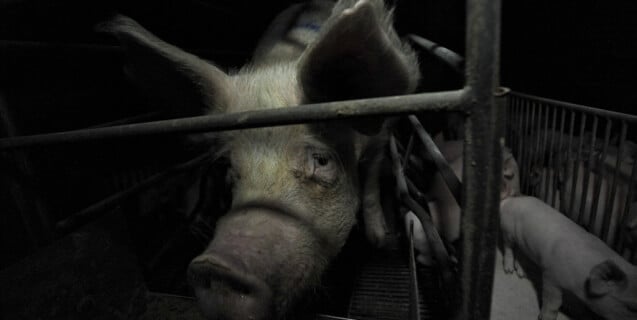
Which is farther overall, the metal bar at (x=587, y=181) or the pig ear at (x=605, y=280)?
the metal bar at (x=587, y=181)

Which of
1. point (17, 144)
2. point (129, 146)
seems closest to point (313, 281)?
point (17, 144)

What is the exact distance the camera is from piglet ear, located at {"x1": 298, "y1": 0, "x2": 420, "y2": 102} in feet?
2.76

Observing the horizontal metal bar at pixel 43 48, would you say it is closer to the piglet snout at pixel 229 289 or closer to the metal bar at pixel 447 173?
the piglet snout at pixel 229 289

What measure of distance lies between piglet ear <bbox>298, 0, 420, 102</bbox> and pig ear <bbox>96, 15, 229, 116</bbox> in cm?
58

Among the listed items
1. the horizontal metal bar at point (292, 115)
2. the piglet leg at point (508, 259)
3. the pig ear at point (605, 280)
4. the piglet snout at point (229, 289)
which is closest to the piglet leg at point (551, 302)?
the pig ear at point (605, 280)

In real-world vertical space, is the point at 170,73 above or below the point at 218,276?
above

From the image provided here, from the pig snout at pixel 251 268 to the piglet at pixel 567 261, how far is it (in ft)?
4.65

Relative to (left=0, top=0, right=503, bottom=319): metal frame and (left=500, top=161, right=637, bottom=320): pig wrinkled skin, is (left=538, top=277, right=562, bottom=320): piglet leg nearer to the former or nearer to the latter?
(left=500, top=161, right=637, bottom=320): pig wrinkled skin

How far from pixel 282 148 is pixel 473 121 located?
3.04 ft

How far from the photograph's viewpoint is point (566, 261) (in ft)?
5.97

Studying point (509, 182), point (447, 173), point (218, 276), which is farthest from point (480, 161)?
point (509, 182)

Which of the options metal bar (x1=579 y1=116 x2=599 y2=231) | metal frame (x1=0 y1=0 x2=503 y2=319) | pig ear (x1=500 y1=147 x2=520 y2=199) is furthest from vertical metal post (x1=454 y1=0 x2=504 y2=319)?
pig ear (x1=500 y1=147 x2=520 y2=199)

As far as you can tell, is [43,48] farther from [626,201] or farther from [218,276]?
[626,201]

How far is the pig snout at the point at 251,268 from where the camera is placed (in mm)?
1081
